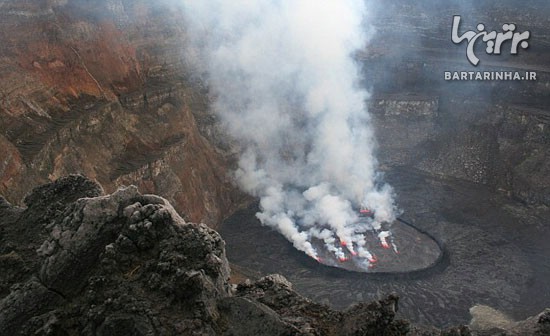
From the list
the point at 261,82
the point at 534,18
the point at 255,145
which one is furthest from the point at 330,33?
the point at 534,18

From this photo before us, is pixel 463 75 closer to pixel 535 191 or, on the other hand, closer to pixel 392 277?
pixel 535 191

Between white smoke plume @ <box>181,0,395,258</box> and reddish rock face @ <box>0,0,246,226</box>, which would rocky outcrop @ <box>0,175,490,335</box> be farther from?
white smoke plume @ <box>181,0,395,258</box>

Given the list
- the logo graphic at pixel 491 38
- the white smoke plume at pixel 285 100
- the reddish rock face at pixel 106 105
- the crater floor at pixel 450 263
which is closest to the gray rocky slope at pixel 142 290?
the reddish rock face at pixel 106 105

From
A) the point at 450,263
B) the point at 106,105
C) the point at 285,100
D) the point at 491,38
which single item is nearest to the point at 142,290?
the point at 450,263

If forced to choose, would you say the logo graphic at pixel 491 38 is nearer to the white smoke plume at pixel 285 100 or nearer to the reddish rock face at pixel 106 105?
the white smoke plume at pixel 285 100

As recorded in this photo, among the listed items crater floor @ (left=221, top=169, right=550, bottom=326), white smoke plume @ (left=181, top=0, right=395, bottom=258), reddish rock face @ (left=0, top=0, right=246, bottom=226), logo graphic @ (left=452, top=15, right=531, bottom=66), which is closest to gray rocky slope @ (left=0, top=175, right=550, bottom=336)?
reddish rock face @ (left=0, top=0, right=246, bottom=226)

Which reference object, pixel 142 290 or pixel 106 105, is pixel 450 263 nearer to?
pixel 106 105

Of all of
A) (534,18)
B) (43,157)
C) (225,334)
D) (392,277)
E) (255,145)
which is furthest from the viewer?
(534,18)
